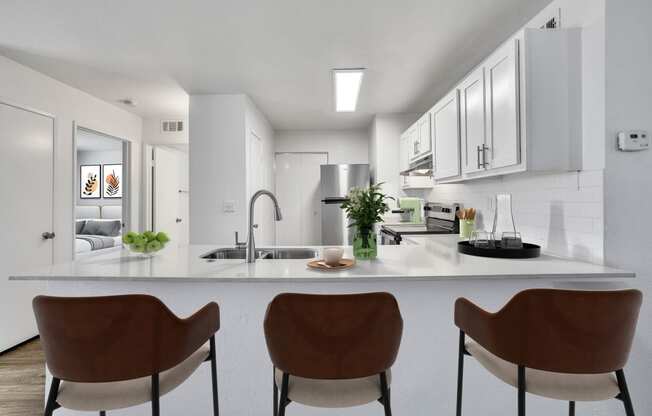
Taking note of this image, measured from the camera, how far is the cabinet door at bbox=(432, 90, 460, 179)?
2658 millimetres

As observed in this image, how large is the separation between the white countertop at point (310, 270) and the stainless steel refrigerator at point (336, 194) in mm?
3304

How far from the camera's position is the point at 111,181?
700 cm

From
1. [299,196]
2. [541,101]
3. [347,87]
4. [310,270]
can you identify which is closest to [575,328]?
[310,270]

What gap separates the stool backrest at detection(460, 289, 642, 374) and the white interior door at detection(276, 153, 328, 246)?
488 cm

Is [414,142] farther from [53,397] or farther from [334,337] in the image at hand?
[53,397]

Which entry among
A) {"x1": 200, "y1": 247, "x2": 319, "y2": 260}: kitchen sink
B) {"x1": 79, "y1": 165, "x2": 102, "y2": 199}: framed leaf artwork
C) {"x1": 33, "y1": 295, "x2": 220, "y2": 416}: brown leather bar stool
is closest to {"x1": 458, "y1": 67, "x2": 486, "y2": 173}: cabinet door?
{"x1": 200, "y1": 247, "x2": 319, "y2": 260}: kitchen sink

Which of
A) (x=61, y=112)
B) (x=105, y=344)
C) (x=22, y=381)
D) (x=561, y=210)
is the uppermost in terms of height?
(x=61, y=112)

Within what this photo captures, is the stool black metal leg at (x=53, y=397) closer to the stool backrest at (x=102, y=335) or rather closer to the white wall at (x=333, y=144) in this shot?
the stool backrest at (x=102, y=335)

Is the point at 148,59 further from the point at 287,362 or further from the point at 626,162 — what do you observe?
the point at 626,162

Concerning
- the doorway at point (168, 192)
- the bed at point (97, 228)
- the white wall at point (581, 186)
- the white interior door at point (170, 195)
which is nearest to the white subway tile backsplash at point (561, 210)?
the white wall at point (581, 186)

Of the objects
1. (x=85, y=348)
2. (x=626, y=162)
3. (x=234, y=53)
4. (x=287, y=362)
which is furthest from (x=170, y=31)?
(x=626, y=162)

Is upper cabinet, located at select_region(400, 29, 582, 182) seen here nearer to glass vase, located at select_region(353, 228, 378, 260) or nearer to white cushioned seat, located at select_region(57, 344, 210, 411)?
glass vase, located at select_region(353, 228, 378, 260)

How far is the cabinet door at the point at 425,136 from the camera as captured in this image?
3.39m

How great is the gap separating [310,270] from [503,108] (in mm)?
1454
